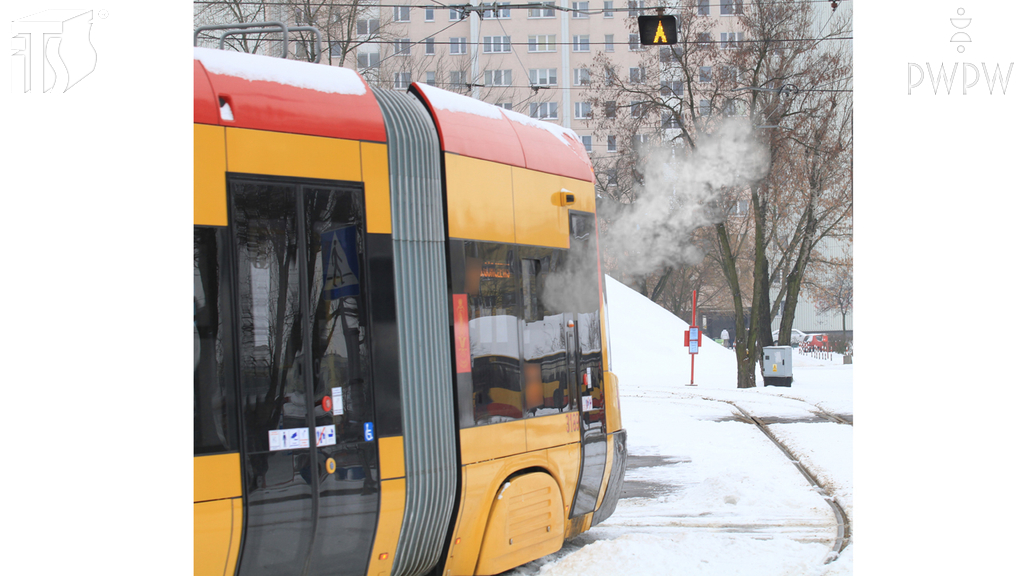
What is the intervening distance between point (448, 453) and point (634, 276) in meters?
38.2

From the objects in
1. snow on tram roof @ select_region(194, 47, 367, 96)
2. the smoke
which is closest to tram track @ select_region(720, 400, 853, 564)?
snow on tram roof @ select_region(194, 47, 367, 96)

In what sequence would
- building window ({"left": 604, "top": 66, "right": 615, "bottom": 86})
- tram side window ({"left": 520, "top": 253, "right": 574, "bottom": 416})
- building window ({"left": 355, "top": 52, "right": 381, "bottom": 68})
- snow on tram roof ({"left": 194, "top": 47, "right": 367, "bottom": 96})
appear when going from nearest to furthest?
snow on tram roof ({"left": 194, "top": 47, "right": 367, "bottom": 96})
tram side window ({"left": 520, "top": 253, "right": 574, "bottom": 416})
building window ({"left": 355, "top": 52, "right": 381, "bottom": 68})
building window ({"left": 604, "top": 66, "right": 615, "bottom": 86})

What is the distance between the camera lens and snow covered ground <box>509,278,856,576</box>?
5492 millimetres

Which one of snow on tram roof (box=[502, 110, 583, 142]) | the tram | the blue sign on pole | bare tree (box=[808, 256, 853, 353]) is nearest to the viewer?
the tram

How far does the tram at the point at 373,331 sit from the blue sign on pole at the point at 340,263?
11 mm

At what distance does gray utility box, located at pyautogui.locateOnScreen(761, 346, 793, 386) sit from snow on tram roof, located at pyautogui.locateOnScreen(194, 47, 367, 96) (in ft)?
62.6

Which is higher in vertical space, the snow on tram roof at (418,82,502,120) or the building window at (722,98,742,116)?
→ the building window at (722,98,742,116)

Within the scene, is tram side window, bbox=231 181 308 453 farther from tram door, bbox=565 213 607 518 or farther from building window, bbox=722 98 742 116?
building window, bbox=722 98 742 116

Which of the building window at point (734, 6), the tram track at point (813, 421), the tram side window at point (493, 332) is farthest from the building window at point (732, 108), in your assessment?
the tram side window at point (493, 332)

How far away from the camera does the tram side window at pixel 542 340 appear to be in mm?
5074

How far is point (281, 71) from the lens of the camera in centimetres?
412

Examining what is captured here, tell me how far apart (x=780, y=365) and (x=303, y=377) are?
64.2 ft

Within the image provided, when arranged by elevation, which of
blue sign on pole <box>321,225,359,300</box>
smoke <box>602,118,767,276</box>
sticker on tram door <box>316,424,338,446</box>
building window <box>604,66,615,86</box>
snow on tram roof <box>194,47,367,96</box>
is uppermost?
building window <box>604,66,615,86</box>

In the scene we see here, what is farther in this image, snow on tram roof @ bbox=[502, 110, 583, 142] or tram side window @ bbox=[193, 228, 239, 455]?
snow on tram roof @ bbox=[502, 110, 583, 142]
